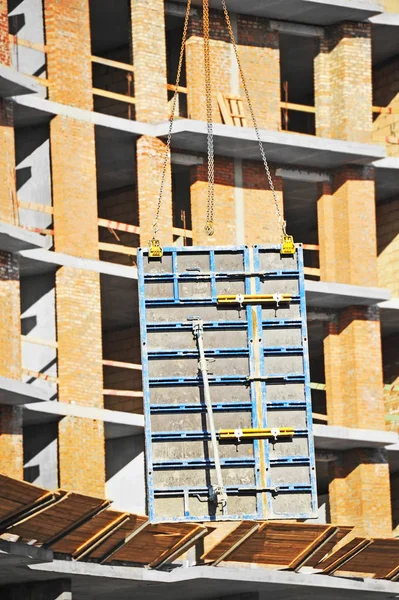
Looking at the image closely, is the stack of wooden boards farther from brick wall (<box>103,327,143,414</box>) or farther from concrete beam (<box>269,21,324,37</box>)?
concrete beam (<box>269,21,324,37</box>)

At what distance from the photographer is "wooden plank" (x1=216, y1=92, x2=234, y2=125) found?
164ft

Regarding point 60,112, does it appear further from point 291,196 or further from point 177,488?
point 177,488

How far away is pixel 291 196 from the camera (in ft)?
174

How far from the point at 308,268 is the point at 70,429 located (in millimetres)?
8457

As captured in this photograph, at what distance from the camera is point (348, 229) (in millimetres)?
50938

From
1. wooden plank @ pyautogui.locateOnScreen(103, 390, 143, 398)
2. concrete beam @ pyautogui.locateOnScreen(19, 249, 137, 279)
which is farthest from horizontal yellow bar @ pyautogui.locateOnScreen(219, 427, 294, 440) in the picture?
wooden plank @ pyautogui.locateOnScreen(103, 390, 143, 398)

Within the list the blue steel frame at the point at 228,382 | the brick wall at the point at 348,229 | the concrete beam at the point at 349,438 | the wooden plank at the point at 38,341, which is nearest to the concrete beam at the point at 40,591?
the wooden plank at the point at 38,341

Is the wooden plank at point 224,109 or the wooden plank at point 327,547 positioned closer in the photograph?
the wooden plank at point 327,547

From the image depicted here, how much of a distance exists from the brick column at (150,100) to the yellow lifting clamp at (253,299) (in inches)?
520

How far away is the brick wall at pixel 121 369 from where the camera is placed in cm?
5138

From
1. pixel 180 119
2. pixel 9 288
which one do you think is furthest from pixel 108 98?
pixel 9 288

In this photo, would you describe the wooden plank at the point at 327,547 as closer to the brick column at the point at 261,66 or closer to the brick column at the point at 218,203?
the brick column at the point at 218,203

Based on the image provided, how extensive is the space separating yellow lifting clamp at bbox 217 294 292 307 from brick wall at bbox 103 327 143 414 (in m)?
15.9

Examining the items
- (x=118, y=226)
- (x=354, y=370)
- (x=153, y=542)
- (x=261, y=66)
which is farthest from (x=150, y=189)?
(x=153, y=542)
